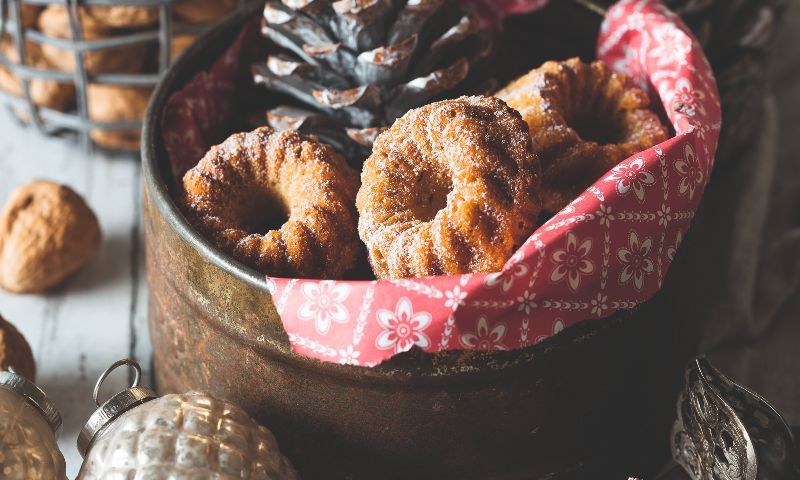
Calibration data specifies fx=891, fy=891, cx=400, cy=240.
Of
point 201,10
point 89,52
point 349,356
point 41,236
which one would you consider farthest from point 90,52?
point 349,356

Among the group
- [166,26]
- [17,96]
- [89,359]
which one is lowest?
[89,359]

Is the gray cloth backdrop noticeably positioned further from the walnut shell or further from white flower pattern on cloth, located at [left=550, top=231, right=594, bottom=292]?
the walnut shell

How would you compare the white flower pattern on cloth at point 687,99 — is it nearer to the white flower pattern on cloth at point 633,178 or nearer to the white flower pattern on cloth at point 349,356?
the white flower pattern on cloth at point 633,178

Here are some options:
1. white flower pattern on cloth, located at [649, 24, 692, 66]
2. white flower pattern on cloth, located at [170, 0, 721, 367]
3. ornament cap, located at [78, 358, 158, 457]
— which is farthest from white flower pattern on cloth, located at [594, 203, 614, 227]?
ornament cap, located at [78, 358, 158, 457]

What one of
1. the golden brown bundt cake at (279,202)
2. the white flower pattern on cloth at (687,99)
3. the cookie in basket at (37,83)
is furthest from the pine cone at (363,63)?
the cookie in basket at (37,83)

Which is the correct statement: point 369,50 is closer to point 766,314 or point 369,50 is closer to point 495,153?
point 495,153

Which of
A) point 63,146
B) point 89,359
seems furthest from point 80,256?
point 63,146

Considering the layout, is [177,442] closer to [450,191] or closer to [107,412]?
[107,412]
